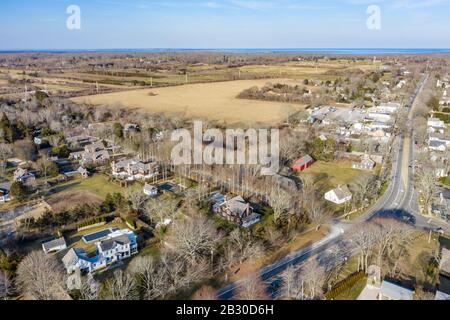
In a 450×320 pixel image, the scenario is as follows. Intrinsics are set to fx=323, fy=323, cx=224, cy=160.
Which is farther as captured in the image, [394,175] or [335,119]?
[335,119]

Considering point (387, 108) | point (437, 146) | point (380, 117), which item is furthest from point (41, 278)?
point (387, 108)

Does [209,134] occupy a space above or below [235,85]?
below

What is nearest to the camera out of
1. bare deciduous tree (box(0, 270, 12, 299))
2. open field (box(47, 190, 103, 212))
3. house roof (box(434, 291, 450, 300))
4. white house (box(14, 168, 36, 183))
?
house roof (box(434, 291, 450, 300))

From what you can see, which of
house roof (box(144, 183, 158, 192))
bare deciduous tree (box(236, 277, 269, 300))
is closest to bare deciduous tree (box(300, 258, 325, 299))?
bare deciduous tree (box(236, 277, 269, 300))

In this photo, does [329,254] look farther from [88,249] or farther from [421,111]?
[421,111]

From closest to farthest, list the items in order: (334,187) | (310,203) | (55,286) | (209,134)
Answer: (55,286), (310,203), (334,187), (209,134)

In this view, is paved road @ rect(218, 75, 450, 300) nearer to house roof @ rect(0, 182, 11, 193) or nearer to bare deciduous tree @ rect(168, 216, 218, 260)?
bare deciduous tree @ rect(168, 216, 218, 260)

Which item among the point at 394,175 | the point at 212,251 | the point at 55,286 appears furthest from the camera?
the point at 394,175

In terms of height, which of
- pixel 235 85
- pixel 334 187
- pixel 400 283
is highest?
pixel 235 85

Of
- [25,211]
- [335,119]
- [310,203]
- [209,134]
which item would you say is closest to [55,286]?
[25,211]
